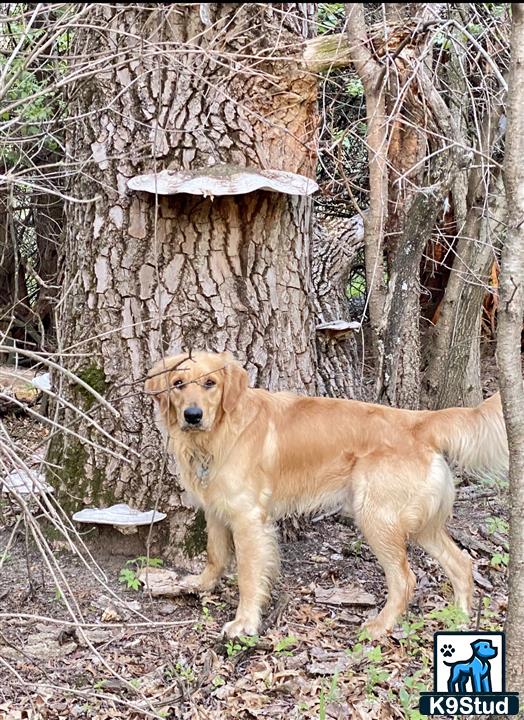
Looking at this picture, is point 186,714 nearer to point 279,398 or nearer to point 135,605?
point 135,605

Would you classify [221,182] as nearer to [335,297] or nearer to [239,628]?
[239,628]

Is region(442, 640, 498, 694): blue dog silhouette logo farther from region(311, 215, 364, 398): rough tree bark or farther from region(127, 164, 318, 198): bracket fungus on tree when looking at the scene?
region(311, 215, 364, 398): rough tree bark

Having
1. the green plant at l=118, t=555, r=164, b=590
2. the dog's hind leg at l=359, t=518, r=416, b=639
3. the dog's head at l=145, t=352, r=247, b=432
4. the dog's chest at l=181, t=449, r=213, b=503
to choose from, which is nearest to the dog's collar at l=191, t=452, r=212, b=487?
the dog's chest at l=181, t=449, r=213, b=503

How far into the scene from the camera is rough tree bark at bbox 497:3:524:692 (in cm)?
314

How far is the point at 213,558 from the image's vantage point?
4.98 metres

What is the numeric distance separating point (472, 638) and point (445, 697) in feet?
0.88

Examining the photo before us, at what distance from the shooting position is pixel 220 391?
4.63 m

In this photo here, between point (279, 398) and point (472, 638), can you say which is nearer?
point (472, 638)

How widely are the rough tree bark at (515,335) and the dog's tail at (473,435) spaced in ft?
3.71

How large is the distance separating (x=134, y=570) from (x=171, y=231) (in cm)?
209

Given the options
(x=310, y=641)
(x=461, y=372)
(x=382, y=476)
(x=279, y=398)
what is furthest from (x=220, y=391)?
(x=461, y=372)

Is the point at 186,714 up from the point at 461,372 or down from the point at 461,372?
down

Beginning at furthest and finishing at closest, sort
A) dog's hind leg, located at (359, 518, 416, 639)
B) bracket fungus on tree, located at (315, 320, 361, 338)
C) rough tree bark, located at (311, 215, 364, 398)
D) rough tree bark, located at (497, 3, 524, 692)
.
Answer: rough tree bark, located at (311, 215, 364, 398) < bracket fungus on tree, located at (315, 320, 361, 338) < dog's hind leg, located at (359, 518, 416, 639) < rough tree bark, located at (497, 3, 524, 692)

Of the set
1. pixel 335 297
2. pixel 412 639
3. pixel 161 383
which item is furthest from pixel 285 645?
pixel 335 297
